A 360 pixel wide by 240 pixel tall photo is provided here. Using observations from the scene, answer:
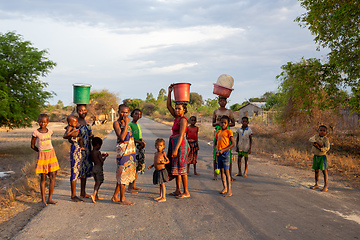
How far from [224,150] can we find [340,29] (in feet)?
23.4

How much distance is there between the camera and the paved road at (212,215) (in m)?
3.92

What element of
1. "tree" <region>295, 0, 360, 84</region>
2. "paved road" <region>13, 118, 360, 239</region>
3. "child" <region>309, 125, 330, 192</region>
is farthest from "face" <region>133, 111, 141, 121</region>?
"tree" <region>295, 0, 360, 84</region>

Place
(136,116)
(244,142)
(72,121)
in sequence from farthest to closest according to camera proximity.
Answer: (244,142)
(136,116)
(72,121)

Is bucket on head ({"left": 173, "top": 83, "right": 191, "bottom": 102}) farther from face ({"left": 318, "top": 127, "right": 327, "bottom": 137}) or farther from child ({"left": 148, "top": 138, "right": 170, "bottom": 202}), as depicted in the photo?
face ({"left": 318, "top": 127, "right": 327, "bottom": 137})

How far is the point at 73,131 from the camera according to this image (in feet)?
16.9

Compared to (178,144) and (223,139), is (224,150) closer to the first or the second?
(223,139)

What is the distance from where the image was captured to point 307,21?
1164 centimetres

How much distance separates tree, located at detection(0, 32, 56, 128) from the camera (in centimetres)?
1359

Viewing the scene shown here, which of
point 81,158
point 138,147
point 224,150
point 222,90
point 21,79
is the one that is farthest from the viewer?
point 21,79

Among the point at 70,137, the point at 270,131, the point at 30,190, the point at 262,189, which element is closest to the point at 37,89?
the point at 30,190

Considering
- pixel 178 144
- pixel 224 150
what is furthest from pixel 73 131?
pixel 224 150

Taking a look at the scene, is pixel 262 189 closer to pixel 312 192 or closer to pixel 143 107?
pixel 312 192

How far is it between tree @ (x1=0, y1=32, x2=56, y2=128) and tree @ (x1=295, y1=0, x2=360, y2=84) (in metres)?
13.0

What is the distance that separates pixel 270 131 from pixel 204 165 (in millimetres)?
12821
